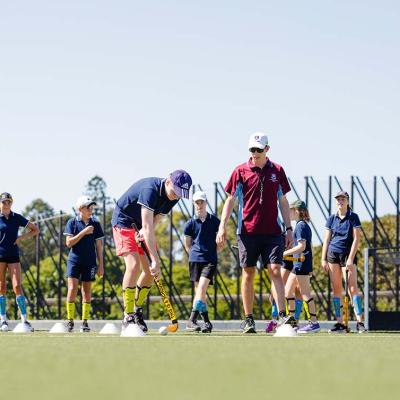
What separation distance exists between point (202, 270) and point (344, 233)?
6.44 ft

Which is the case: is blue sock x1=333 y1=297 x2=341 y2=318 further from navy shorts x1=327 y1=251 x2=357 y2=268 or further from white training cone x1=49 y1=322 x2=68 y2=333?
white training cone x1=49 y1=322 x2=68 y2=333

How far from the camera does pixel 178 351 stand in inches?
282

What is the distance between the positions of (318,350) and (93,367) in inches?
88.2

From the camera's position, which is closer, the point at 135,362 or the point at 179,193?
the point at 135,362

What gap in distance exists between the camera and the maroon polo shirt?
11.4 meters

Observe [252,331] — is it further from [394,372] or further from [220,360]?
[394,372]

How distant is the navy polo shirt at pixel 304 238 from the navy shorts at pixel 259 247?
2.64 m

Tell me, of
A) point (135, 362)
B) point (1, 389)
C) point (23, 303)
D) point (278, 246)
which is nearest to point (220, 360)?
point (135, 362)

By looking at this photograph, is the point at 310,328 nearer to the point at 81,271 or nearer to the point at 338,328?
the point at 338,328

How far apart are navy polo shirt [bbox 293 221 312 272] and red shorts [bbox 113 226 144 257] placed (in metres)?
3.45

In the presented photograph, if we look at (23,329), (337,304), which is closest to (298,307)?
(337,304)

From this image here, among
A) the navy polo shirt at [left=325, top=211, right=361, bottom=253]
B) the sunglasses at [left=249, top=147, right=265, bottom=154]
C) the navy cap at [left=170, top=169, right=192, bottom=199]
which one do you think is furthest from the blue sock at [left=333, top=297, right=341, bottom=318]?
the navy cap at [left=170, top=169, right=192, bottom=199]

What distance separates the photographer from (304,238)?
1412cm

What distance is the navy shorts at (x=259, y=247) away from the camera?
11.4m
